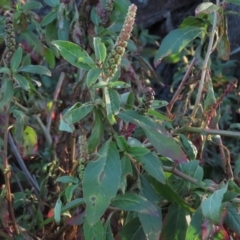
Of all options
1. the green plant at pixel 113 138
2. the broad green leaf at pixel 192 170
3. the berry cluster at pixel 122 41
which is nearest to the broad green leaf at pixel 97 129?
the green plant at pixel 113 138

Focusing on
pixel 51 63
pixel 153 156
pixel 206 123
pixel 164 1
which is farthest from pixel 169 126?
pixel 164 1

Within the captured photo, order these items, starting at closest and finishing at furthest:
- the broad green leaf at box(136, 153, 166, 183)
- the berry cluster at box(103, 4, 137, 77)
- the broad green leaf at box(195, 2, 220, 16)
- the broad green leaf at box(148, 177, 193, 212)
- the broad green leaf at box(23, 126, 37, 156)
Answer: the berry cluster at box(103, 4, 137, 77), the broad green leaf at box(136, 153, 166, 183), the broad green leaf at box(148, 177, 193, 212), the broad green leaf at box(195, 2, 220, 16), the broad green leaf at box(23, 126, 37, 156)

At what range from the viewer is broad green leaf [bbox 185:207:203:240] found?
1.20m

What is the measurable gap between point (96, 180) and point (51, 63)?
0.79 metres

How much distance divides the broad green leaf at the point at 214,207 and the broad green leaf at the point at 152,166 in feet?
0.31

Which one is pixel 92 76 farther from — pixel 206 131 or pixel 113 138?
pixel 206 131

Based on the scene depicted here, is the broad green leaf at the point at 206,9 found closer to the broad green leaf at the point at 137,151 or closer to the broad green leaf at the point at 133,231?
the broad green leaf at the point at 137,151

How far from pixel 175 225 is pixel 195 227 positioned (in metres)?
0.11

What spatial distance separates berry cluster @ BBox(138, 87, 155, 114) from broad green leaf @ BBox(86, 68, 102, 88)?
0.33 ft

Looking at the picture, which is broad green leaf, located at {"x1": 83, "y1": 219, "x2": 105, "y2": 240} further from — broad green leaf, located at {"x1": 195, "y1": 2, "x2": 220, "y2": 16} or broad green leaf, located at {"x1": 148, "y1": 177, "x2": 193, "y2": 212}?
broad green leaf, located at {"x1": 195, "y1": 2, "x2": 220, "y2": 16}

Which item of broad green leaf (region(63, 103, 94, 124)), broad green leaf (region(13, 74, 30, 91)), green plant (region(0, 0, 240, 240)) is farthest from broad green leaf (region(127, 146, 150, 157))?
broad green leaf (region(13, 74, 30, 91))

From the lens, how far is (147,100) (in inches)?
46.6

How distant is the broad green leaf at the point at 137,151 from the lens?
119cm

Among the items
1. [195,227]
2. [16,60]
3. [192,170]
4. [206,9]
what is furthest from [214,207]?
[16,60]
